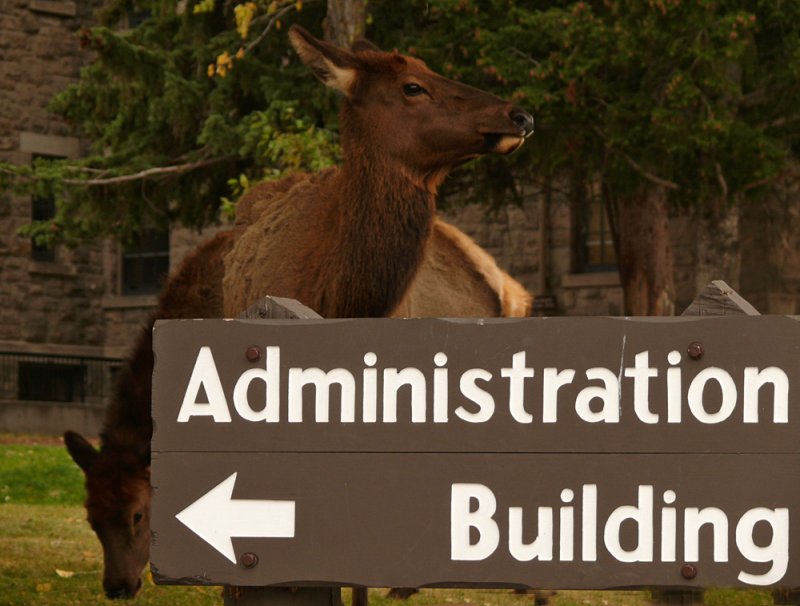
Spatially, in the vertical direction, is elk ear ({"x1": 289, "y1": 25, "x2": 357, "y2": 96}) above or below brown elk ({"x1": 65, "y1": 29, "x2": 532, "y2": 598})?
above

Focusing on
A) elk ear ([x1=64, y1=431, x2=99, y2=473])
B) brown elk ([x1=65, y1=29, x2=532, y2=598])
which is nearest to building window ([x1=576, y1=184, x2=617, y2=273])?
brown elk ([x1=65, y1=29, x2=532, y2=598])

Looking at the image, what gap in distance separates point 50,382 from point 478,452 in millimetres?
24183

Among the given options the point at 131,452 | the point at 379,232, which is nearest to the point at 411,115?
the point at 379,232

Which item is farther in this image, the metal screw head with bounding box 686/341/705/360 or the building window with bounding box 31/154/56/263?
the building window with bounding box 31/154/56/263

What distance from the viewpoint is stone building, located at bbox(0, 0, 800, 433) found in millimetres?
22828

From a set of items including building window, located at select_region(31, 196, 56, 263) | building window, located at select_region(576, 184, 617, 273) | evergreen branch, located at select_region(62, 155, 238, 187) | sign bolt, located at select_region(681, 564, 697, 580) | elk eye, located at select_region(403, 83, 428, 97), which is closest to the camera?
sign bolt, located at select_region(681, 564, 697, 580)

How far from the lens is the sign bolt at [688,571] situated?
350 centimetres

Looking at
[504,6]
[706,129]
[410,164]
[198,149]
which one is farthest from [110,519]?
[198,149]

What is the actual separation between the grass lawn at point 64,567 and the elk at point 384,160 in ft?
5.64

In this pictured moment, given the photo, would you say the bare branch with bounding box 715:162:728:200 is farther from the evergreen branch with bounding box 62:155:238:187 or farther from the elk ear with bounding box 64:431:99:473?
the elk ear with bounding box 64:431:99:473

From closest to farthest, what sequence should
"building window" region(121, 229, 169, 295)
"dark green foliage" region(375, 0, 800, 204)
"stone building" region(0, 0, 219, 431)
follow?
"dark green foliage" region(375, 0, 800, 204) → "stone building" region(0, 0, 219, 431) → "building window" region(121, 229, 169, 295)

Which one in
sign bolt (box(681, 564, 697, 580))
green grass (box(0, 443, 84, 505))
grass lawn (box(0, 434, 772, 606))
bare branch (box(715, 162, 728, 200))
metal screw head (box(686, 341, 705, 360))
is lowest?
grass lawn (box(0, 434, 772, 606))

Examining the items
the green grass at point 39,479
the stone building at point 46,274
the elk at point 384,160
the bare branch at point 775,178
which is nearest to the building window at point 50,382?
the stone building at point 46,274

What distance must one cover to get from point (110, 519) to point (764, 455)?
5756 mm
